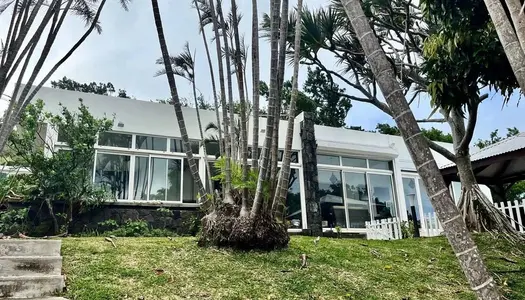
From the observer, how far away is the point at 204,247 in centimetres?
496

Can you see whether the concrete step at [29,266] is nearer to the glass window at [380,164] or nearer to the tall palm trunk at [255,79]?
the tall palm trunk at [255,79]

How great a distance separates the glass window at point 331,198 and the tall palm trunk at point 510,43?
32.4ft

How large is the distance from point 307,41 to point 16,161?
7.14 m

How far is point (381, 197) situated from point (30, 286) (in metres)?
12.3

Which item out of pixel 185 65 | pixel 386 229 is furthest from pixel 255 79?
pixel 386 229

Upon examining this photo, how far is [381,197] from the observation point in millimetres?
13930

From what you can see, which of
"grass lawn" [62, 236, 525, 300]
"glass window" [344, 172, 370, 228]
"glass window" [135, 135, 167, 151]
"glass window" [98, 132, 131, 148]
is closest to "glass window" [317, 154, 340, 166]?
"glass window" [344, 172, 370, 228]

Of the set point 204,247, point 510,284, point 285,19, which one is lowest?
point 510,284

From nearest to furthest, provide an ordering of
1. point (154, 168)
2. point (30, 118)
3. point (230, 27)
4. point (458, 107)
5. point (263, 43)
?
point (458, 107) < point (230, 27) < point (263, 43) < point (30, 118) < point (154, 168)

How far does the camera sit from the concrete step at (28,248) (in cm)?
412

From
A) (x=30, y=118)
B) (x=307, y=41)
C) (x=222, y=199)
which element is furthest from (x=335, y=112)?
(x=222, y=199)

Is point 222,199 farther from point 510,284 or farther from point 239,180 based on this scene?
point 510,284

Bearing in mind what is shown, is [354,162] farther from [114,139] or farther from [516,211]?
[114,139]

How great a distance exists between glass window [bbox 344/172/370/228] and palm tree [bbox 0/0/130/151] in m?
9.09
